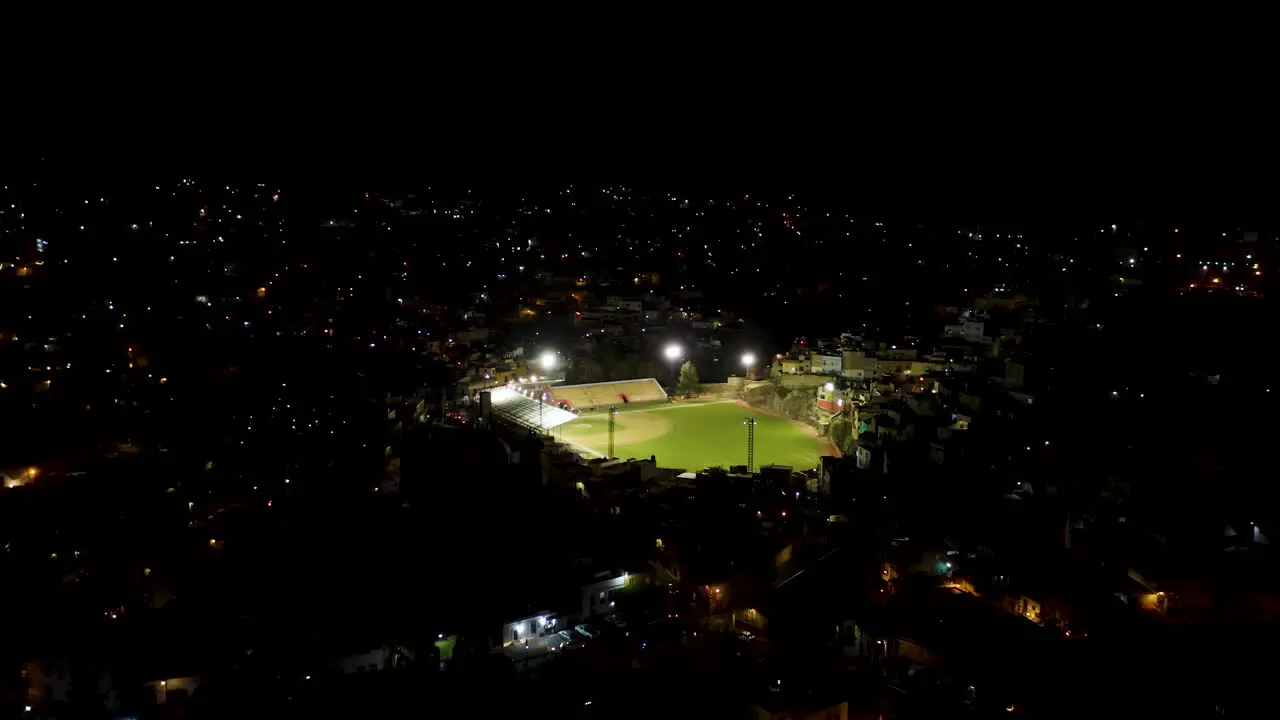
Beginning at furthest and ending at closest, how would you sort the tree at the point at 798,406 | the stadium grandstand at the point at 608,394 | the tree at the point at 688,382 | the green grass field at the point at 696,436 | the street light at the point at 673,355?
the street light at the point at 673,355 → the tree at the point at 688,382 → the stadium grandstand at the point at 608,394 → the tree at the point at 798,406 → the green grass field at the point at 696,436

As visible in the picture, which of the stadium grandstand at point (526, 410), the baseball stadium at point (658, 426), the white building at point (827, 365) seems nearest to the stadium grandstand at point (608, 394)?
the baseball stadium at point (658, 426)

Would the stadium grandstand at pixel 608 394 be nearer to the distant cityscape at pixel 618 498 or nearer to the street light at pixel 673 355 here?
the distant cityscape at pixel 618 498

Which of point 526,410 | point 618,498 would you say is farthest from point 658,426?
point 618,498

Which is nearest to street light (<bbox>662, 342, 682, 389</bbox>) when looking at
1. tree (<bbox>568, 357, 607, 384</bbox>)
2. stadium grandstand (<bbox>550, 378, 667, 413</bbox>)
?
stadium grandstand (<bbox>550, 378, 667, 413</bbox>)

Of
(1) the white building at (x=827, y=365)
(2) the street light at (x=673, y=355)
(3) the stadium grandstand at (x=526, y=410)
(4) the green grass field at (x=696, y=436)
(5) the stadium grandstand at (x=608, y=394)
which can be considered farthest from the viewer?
(2) the street light at (x=673, y=355)

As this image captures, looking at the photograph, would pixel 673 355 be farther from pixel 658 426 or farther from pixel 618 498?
pixel 618 498

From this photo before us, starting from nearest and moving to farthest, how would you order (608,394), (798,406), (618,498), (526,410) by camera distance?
1. (618,498)
2. (526,410)
3. (798,406)
4. (608,394)

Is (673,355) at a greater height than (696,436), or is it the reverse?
(673,355)

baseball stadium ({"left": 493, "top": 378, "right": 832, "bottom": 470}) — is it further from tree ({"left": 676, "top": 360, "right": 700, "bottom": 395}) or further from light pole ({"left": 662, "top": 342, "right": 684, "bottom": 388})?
light pole ({"left": 662, "top": 342, "right": 684, "bottom": 388})
